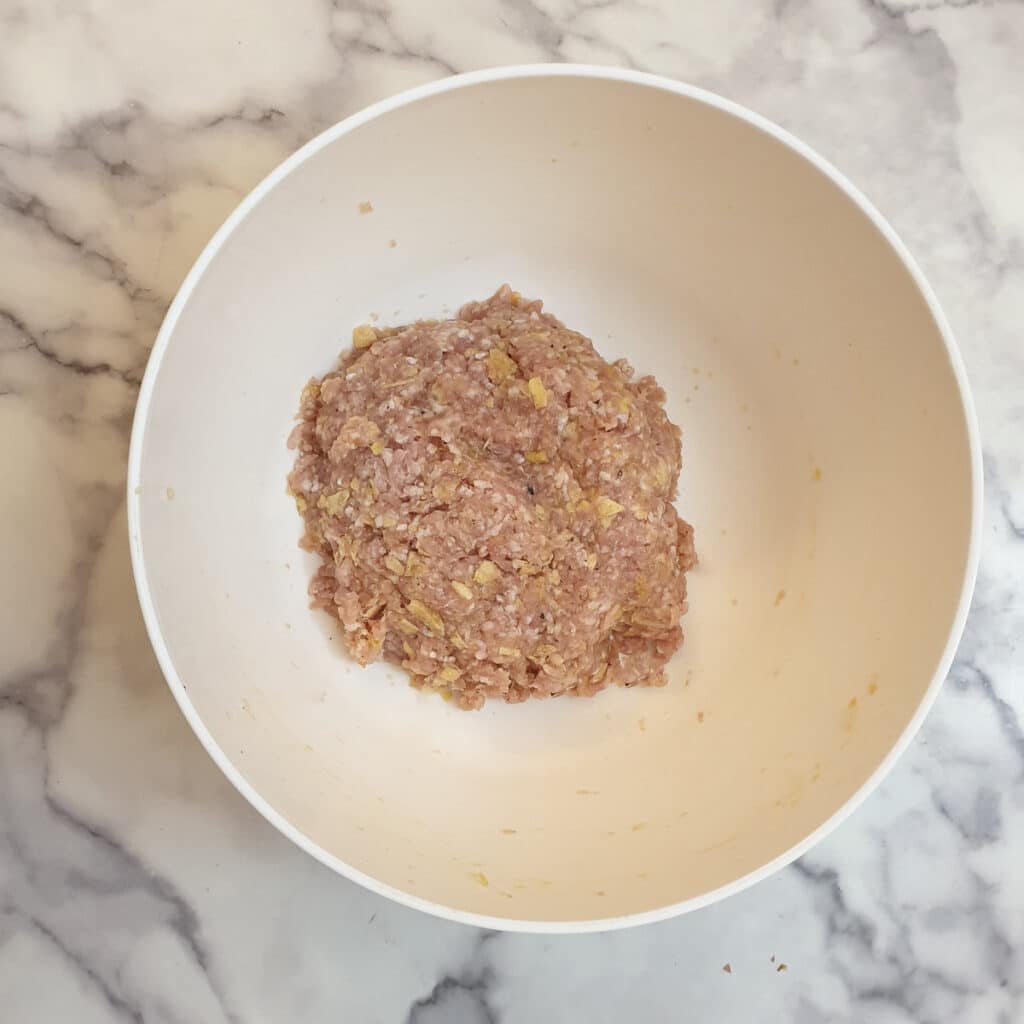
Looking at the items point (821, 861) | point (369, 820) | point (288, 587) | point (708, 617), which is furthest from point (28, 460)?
point (821, 861)

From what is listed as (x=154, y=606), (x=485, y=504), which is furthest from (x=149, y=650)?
(x=485, y=504)

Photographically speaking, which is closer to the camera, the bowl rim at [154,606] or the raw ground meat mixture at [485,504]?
the bowl rim at [154,606]

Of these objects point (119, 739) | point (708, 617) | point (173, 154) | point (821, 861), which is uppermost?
point (173, 154)

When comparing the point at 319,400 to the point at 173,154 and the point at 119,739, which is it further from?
the point at 119,739

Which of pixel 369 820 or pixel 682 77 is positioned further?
pixel 682 77

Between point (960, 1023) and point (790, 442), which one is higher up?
point (790, 442)
